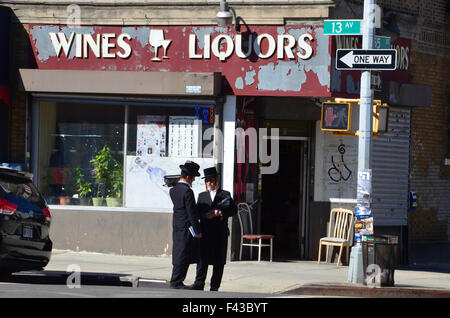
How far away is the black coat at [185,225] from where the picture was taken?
11.7 metres

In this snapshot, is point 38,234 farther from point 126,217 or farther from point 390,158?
point 390,158

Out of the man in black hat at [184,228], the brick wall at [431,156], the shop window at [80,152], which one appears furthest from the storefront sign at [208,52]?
the man in black hat at [184,228]

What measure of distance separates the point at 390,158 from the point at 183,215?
6.75m

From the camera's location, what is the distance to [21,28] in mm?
17047

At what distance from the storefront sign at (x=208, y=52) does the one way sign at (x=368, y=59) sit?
2.38 metres

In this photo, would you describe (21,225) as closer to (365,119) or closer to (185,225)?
(185,225)

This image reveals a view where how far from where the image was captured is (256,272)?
14.8 meters

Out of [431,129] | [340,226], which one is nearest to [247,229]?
[340,226]

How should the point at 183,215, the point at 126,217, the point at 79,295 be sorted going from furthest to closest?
the point at 126,217
the point at 183,215
the point at 79,295

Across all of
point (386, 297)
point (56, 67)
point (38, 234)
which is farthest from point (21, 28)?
point (386, 297)

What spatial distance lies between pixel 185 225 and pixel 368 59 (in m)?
3.95

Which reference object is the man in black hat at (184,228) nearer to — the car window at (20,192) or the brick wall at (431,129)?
the car window at (20,192)

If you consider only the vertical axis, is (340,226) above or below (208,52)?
below

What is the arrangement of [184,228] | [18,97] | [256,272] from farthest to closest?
[18,97], [256,272], [184,228]
